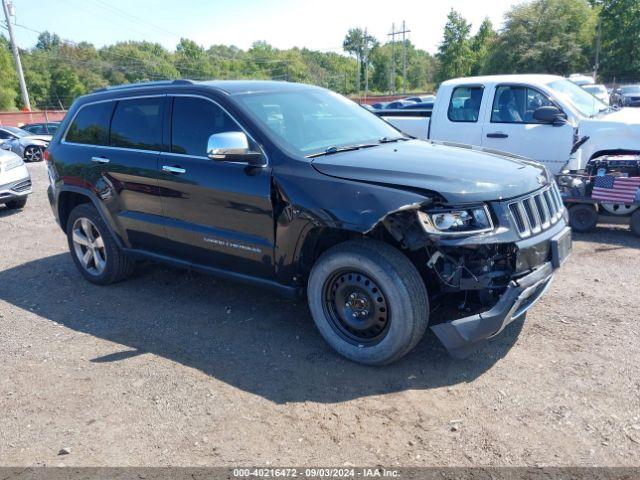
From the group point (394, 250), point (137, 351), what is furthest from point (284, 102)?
point (137, 351)

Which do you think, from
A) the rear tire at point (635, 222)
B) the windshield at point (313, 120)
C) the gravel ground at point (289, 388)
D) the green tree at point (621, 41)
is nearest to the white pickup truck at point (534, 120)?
the rear tire at point (635, 222)

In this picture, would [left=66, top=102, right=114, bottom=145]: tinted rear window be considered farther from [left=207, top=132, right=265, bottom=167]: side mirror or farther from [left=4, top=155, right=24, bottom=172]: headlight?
[left=4, top=155, right=24, bottom=172]: headlight

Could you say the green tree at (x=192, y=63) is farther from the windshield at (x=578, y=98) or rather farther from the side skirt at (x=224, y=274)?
the side skirt at (x=224, y=274)

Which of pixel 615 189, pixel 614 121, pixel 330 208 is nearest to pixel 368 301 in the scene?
pixel 330 208

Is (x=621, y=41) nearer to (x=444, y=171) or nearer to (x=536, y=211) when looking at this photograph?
(x=536, y=211)

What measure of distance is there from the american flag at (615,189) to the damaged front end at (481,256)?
129 inches

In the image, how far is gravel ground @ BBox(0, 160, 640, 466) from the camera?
2916 millimetres

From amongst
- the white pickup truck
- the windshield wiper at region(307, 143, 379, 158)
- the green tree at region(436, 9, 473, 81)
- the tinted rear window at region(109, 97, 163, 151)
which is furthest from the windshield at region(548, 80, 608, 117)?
the green tree at region(436, 9, 473, 81)

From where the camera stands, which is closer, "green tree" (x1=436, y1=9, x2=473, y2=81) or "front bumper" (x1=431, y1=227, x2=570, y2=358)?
"front bumper" (x1=431, y1=227, x2=570, y2=358)

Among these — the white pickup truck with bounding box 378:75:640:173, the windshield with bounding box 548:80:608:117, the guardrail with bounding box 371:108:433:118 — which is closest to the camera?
the white pickup truck with bounding box 378:75:640:173

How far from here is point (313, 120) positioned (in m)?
4.45

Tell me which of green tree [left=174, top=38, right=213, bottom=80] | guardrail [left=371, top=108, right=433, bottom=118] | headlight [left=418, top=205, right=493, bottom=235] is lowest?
headlight [left=418, top=205, right=493, bottom=235]

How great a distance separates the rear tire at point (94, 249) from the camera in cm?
539

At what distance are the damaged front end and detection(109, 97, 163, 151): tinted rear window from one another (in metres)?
2.43
